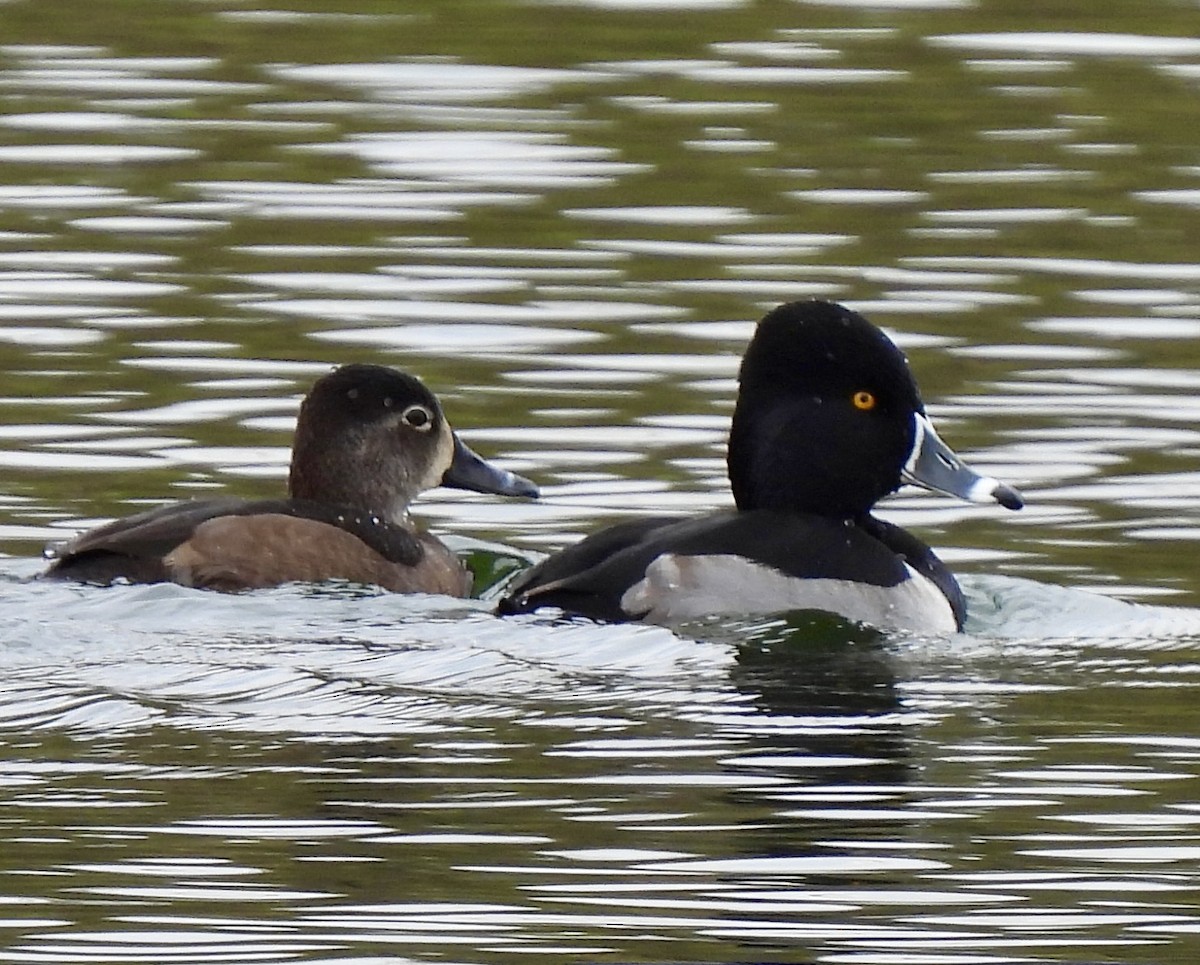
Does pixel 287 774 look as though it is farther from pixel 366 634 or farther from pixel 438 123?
pixel 438 123

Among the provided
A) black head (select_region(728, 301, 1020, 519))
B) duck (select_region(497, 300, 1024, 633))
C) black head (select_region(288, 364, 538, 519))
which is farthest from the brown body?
black head (select_region(728, 301, 1020, 519))

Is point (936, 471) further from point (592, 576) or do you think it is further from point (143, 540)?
point (143, 540)

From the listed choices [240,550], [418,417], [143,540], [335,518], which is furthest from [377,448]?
[143,540]

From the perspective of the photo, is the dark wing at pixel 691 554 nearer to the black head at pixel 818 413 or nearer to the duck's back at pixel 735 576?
the duck's back at pixel 735 576

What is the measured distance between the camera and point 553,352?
43.1 ft

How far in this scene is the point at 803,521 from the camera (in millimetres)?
9719

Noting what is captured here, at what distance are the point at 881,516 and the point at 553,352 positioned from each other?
6.53ft

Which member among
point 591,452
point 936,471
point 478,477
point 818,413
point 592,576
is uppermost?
point 818,413

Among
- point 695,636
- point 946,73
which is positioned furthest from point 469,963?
point 946,73

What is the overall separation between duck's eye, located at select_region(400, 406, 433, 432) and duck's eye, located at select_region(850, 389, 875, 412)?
1542 millimetres

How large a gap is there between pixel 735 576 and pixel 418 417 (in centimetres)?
182

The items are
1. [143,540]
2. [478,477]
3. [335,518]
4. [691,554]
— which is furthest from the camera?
[478,477]

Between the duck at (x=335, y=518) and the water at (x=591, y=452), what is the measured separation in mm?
167

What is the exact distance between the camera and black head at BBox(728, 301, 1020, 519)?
9867mm
